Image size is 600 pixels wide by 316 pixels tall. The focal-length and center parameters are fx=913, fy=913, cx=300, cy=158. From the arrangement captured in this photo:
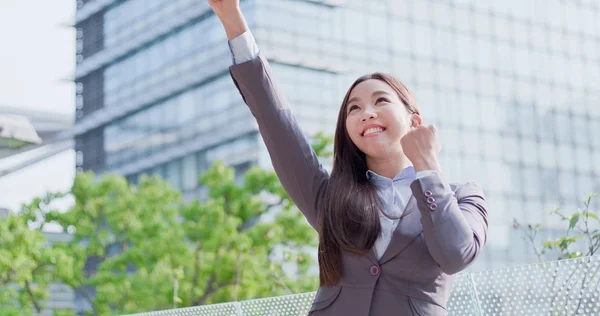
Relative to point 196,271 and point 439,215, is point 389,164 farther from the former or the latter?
point 196,271

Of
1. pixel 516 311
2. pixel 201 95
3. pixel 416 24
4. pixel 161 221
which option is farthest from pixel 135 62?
pixel 516 311

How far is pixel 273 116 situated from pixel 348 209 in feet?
0.68

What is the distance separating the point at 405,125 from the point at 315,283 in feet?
36.0

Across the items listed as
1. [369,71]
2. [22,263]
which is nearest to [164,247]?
[22,263]

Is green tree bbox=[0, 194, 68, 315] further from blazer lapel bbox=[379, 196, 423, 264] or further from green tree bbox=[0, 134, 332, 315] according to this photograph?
blazer lapel bbox=[379, 196, 423, 264]

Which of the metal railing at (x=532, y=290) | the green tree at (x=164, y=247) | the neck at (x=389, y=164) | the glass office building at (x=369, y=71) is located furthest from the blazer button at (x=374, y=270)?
the glass office building at (x=369, y=71)

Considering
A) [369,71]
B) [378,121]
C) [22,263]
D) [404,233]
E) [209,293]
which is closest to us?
[404,233]

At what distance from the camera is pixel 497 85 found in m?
25.8

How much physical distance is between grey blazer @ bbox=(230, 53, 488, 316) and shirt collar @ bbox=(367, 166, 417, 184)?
6cm

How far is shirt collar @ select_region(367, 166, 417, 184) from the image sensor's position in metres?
1.60

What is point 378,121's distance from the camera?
1600 millimetres

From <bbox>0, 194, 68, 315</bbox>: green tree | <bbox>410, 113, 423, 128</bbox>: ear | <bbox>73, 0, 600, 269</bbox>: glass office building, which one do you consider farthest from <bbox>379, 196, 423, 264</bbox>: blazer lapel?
<bbox>73, 0, 600, 269</bbox>: glass office building

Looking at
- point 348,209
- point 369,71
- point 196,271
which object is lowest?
point 348,209

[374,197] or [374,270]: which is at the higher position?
[374,197]
